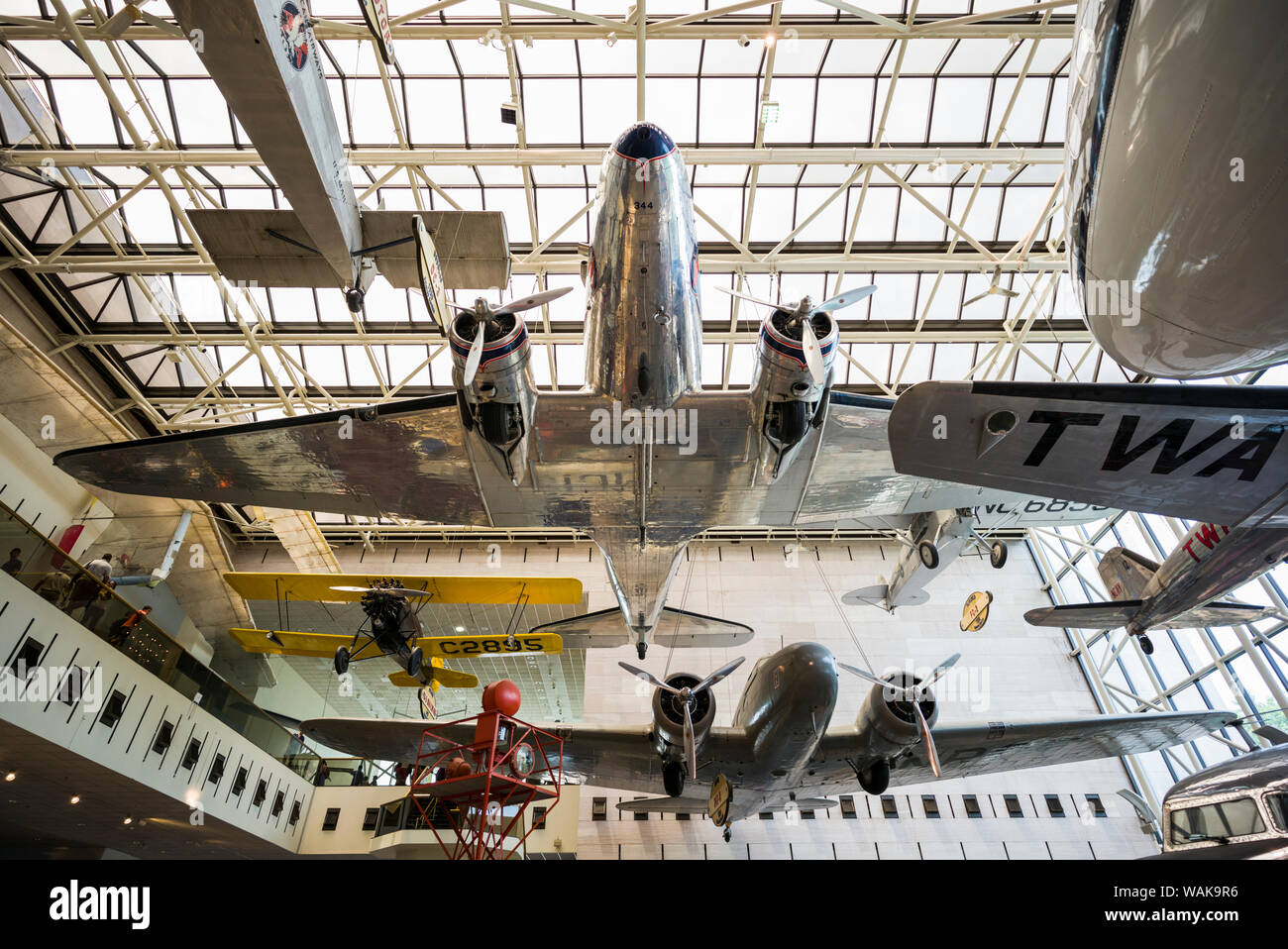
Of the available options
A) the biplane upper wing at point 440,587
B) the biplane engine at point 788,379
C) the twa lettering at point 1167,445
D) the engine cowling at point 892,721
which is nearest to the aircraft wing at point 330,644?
the biplane upper wing at point 440,587

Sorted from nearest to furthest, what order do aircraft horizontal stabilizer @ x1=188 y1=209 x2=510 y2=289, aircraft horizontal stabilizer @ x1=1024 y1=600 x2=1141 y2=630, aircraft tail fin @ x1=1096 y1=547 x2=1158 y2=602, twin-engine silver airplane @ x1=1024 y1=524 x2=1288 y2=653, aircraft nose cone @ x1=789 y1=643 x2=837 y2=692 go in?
twin-engine silver airplane @ x1=1024 y1=524 x2=1288 y2=653
aircraft nose cone @ x1=789 y1=643 x2=837 y2=692
aircraft horizontal stabilizer @ x1=188 y1=209 x2=510 y2=289
aircraft horizontal stabilizer @ x1=1024 y1=600 x2=1141 y2=630
aircraft tail fin @ x1=1096 y1=547 x2=1158 y2=602

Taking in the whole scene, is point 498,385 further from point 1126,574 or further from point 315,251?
point 1126,574

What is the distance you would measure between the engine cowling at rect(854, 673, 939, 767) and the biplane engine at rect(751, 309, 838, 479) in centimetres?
442

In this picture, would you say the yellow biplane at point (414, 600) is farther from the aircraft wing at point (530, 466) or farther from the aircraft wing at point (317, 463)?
the aircraft wing at point (530, 466)

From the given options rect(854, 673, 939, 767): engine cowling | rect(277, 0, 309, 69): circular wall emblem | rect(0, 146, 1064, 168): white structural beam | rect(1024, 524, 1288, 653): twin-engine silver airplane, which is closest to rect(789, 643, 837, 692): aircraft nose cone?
rect(854, 673, 939, 767): engine cowling

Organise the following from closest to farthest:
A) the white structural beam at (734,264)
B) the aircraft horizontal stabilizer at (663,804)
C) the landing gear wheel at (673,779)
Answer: the landing gear wheel at (673,779), the aircraft horizontal stabilizer at (663,804), the white structural beam at (734,264)

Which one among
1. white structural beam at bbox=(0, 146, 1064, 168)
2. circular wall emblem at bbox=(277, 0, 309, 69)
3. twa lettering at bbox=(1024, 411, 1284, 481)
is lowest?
twa lettering at bbox=(1024, 411, 1284, 481)

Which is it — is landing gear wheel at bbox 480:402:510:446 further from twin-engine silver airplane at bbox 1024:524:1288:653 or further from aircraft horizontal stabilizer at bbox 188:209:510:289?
twin-engine silver airplane at bbox 1024:524:1288:653

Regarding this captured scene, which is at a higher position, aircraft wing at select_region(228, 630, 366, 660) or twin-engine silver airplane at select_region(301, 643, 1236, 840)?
aircraft wing at select_region(228, 630, 366, 660)

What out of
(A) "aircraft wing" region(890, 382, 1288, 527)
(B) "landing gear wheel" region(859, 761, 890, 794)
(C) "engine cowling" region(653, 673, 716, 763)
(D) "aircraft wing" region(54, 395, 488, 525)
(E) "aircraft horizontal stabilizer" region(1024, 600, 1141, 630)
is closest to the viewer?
(A) "aircraft wing" region(890, 382, 1288, 527)

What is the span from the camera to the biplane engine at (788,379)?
23.7 ft

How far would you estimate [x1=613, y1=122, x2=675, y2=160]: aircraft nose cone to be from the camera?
6688mm

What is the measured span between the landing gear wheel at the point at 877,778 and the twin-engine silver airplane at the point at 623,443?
12.7 feet

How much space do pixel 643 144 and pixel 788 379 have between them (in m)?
2.91
